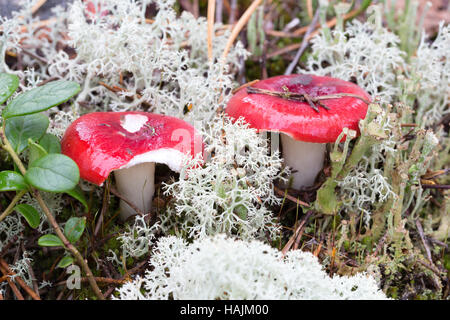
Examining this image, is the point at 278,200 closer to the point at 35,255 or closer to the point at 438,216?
the point at 438,216

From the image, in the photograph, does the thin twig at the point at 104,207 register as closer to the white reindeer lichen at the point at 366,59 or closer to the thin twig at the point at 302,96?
the thin twig at the point at 302,96

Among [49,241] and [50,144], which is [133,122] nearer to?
[50,144]

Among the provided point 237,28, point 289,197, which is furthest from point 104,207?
point 237,28

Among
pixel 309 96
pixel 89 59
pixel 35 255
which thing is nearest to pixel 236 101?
pixel 309 96

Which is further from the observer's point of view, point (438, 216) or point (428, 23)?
point (428, 23)

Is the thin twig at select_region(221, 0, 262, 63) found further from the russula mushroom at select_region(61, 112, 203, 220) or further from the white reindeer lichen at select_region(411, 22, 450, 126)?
the white reindeer lichen at select_region(411, 22, 450, 126)

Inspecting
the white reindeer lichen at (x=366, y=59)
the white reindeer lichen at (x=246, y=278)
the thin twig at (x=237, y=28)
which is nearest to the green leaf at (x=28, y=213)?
the white reindeer lichen at (x=246, y=278)
